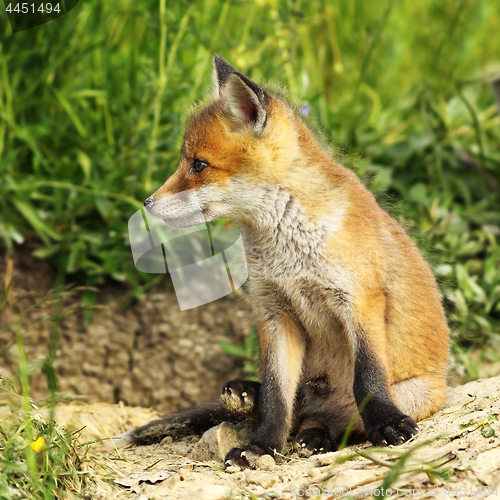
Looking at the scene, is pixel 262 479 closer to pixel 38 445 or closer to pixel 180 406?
pixel 38 445

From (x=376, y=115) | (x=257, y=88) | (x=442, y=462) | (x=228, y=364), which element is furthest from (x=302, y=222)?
(x=376, y=115)

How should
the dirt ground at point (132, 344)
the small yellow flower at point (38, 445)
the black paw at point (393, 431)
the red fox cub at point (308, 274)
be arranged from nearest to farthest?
the small yellow flower at point (38, 445) → the black paw at point (393, 431) → the red fox cub at point (308, 274) → the dirt ground at point (132, 344)

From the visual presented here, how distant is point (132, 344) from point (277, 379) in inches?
92.4

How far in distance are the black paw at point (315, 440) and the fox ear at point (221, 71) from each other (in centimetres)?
195

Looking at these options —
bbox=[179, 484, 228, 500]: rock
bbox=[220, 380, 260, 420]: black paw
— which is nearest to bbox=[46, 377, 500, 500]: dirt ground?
bbox=[179, 484, 228, 500]: rock

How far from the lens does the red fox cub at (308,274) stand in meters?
2.96

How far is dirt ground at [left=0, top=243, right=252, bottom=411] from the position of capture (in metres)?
4.94

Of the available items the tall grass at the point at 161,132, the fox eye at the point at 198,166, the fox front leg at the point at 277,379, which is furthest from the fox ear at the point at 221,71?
the fox front leg at the point at 277,379

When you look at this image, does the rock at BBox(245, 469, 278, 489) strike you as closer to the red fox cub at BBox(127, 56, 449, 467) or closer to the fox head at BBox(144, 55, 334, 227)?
the red fox cub at BBox(127, 56, 449, 467)

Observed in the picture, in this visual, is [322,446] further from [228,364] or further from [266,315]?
[228,364]

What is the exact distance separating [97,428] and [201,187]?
1839mm

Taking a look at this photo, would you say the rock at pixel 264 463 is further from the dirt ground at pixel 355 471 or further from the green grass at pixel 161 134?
the green grass at pixel 161 134

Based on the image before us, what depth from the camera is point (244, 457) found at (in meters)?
2.81

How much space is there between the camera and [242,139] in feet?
10.1
